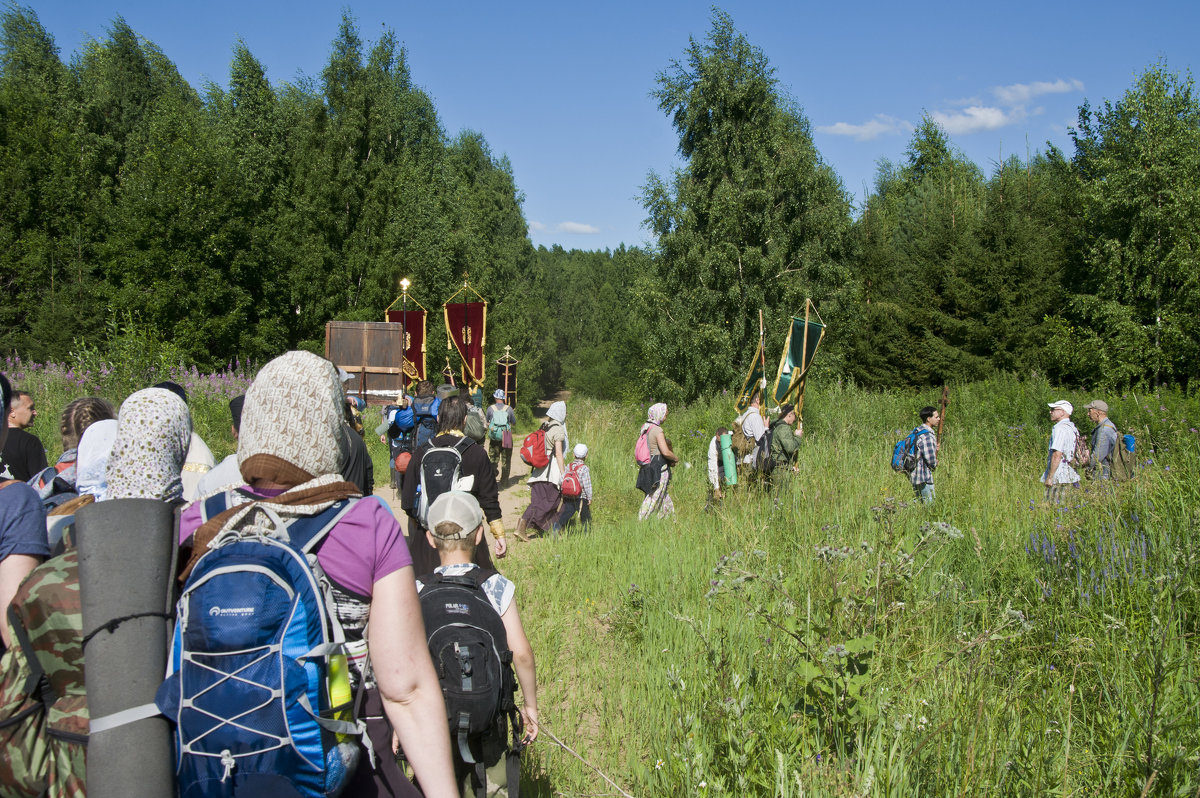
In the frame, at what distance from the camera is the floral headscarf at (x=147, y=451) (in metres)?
2.09

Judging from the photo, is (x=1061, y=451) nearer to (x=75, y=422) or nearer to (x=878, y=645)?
(x=878, y=645)

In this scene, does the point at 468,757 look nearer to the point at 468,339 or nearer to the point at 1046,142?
the point at 468,339

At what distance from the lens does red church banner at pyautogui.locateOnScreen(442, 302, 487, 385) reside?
67.4 feet

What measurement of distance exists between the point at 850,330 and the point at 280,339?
2241cm

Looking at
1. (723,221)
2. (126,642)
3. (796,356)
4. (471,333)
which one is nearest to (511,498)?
(796,356)

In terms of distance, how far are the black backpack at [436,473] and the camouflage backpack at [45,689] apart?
2789 millimetres

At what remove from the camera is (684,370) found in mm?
24922

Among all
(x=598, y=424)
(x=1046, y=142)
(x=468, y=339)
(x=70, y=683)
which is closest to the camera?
(x=70, y=683)

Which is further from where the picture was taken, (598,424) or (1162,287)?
(1162,287)

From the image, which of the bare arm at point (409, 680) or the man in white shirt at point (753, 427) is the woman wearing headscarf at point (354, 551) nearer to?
the bare arm at point (409, 680)

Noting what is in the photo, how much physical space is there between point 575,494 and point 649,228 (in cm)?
1823

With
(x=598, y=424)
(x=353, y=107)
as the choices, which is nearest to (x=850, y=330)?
(x=598, y=424)

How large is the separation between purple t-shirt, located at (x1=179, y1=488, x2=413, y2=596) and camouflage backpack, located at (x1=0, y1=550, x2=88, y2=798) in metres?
0.38

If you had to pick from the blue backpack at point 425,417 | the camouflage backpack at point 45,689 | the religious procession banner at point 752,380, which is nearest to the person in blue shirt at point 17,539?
the camouflage backpack at point 45,689
